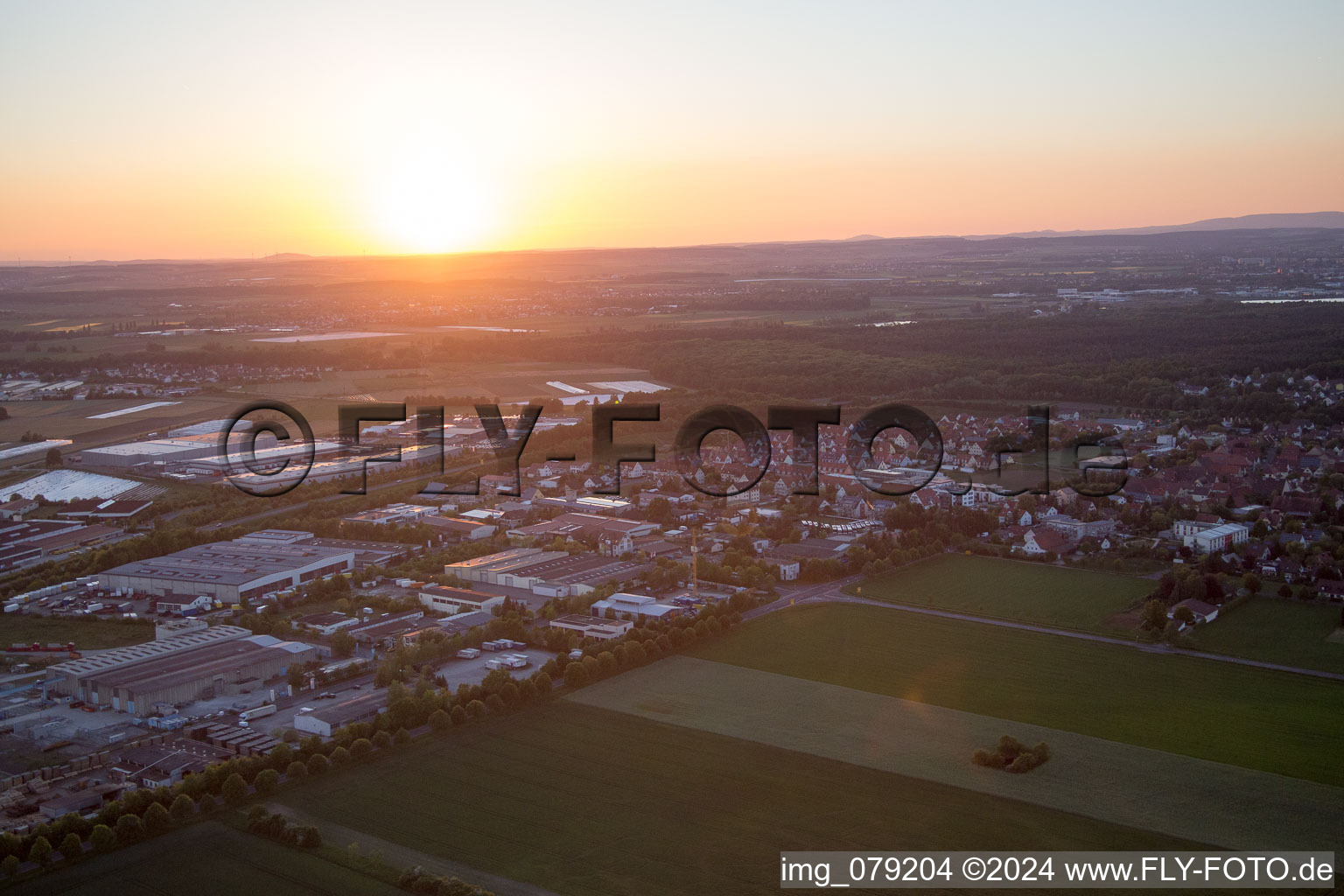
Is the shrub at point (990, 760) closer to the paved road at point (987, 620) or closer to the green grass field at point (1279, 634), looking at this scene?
the paved road at point (987, 620)

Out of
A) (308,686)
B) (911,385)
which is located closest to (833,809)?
(308,686)

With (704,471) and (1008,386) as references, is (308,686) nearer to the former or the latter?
(704,471)

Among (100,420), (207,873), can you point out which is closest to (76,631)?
(207,873)

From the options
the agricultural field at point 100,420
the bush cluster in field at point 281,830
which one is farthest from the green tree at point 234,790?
the agricultural field at point 100,420

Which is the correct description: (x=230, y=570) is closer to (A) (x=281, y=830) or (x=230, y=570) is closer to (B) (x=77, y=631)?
(B) (x=77, y=631)

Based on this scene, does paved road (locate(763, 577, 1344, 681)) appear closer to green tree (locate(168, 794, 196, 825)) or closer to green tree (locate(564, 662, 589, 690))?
green tree (locate(564, 662, 589, 690))
